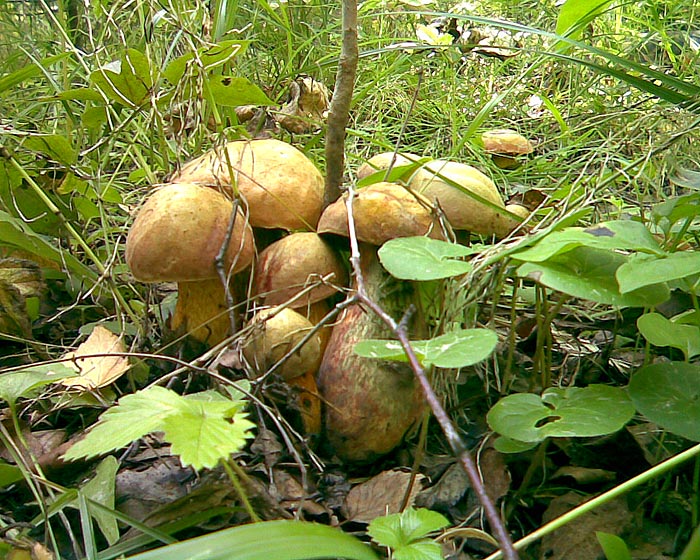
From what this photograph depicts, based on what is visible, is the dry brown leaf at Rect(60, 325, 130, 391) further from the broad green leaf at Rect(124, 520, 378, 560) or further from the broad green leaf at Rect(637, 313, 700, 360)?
the broad green leaf at Rect(637, 313, 700, 360)

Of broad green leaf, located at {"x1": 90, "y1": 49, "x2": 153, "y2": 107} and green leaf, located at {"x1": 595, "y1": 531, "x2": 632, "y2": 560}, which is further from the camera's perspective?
broad green leaf, located at {"x1": 90, "y1": 49, "x2": 153, "y2": 107}

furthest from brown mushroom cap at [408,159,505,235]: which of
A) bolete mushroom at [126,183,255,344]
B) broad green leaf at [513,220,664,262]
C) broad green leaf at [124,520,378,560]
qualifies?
broad green leaf at [124,520,378,560]

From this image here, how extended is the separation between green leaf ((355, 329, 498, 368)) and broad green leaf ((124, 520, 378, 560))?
23cm

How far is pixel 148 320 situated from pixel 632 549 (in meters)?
1.07

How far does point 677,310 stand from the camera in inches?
52.4

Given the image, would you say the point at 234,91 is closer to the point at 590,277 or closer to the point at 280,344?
the point at 280,344

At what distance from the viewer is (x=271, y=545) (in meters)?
0.63

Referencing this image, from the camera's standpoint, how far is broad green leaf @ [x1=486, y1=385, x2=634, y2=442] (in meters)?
0.93

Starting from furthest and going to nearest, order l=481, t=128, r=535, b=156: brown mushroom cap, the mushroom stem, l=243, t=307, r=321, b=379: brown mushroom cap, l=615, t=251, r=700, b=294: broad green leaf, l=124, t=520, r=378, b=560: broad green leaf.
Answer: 1. l=481, t=128, r=535, b=156: brown mushroom cap
2. the mushroom stem
3. l=243, t=307, r=321, b=379: brown mushroom cap
4. l=615, t=251, r=700, b=294: broad green leaf
5. l=124, t=520, r=378, b=560: broad green leaf

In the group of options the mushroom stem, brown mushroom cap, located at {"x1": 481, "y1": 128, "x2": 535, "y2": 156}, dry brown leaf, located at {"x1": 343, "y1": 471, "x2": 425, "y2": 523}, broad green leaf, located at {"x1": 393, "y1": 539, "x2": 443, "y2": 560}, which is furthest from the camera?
brown mushroom cap, located at {"x1": 481, "y1": 128, "x2": 535, "y2": 156}

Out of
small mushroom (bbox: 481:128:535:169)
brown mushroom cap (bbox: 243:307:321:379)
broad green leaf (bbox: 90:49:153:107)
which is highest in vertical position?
broad green leaf (bbox: 90:49:153:107)

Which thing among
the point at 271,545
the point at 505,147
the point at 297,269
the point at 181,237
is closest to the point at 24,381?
the point at 181,237

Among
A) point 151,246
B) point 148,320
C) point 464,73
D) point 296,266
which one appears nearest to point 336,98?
point 296,266

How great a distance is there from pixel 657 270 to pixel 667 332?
0.46 feet
